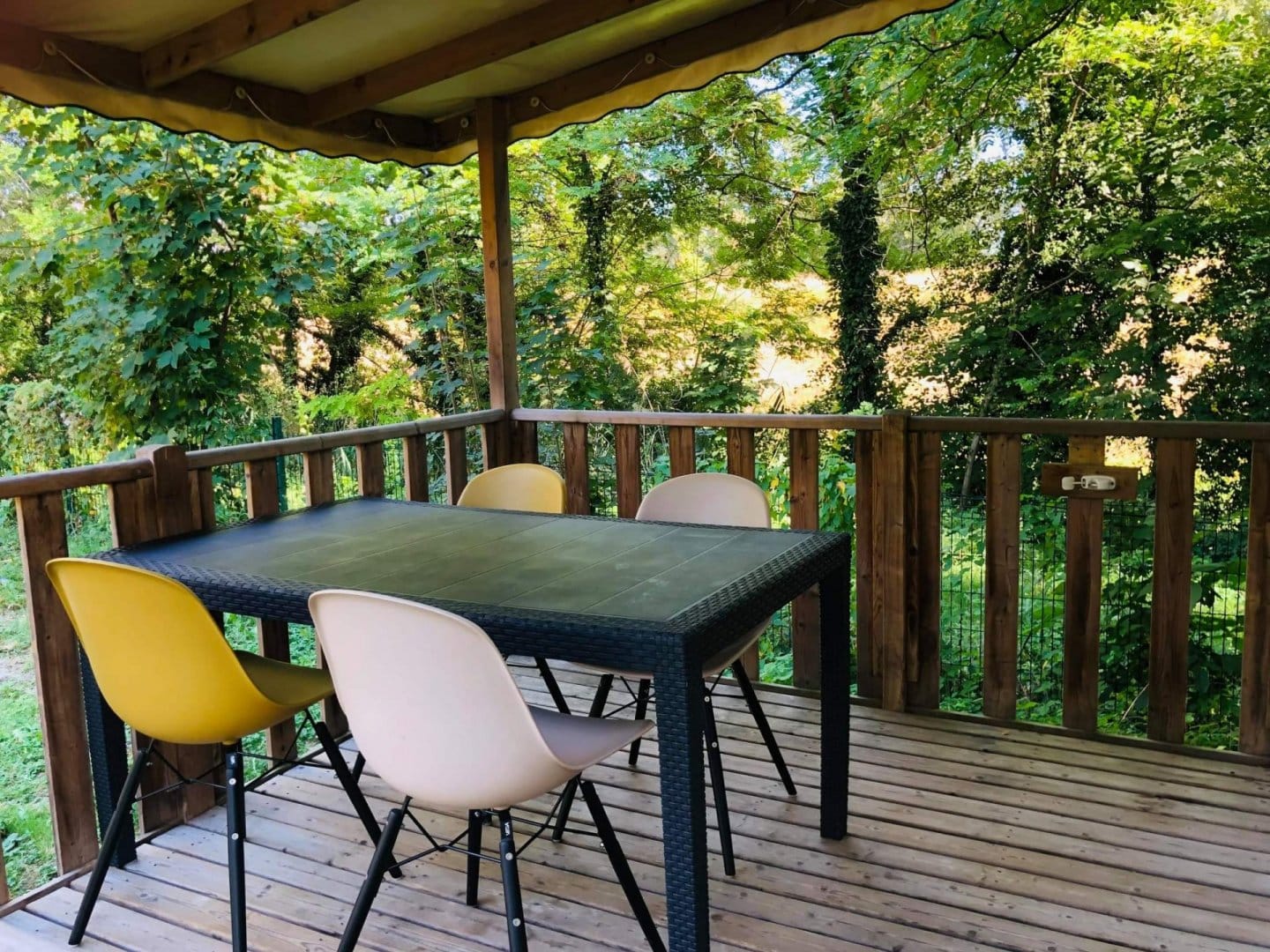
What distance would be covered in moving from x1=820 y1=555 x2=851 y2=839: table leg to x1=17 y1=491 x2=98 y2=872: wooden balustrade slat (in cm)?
183

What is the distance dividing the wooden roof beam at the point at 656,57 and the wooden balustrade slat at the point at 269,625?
68.1 inches

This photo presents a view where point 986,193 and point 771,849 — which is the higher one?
point 986,193

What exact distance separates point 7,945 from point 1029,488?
19.7 feet

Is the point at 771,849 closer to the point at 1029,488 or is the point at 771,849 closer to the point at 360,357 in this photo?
the point at 1029,488

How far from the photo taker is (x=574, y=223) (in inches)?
344

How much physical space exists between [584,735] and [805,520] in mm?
1663

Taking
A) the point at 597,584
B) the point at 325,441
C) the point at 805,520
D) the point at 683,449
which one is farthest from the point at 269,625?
the point at 805,520

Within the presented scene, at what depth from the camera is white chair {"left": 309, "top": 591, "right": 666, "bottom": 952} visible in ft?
5.20

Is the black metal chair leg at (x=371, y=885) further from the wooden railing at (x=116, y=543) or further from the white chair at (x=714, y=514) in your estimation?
the wooden railing at (x=116, y=543)

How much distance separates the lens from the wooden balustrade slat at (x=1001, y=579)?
119 inches

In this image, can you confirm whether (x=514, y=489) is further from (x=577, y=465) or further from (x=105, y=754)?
(x=105, y=754)

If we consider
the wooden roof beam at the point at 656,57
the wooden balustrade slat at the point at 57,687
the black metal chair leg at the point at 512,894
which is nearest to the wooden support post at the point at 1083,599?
the wooden roof beam at the point at 656,57

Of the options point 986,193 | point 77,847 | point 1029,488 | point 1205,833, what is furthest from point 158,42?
point 986,193

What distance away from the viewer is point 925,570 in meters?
3.23
